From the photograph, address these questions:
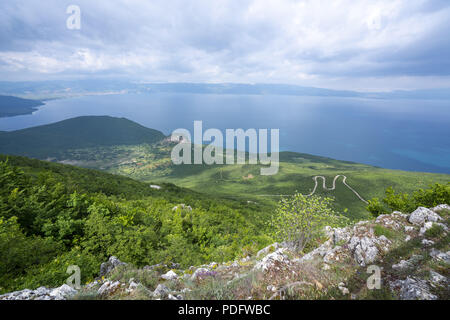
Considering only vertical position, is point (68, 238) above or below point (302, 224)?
above

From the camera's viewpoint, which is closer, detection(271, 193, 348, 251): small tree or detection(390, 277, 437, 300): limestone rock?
detection(390, 277, 437, 300): limestone rock

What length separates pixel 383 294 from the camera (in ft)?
18.0

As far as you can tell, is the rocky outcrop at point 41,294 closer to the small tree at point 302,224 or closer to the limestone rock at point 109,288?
the limestone rock at point 109,288

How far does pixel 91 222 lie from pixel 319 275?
12.3 m

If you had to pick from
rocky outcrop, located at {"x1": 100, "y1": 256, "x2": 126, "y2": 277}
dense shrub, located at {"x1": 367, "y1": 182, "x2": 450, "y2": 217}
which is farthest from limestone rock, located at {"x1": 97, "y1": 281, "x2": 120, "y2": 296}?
dense shrub, located at {"x1": 367, "y1": 182, "x2": 450, "y2": 217}

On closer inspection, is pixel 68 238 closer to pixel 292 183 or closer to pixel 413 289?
pixel 413 289

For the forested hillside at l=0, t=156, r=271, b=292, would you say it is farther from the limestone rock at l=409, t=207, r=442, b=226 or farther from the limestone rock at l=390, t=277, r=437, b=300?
the limestone rock at l=409, t=207, r=442, b=226

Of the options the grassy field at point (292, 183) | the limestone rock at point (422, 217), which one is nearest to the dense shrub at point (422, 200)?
the limestone rock at point (422, 217)

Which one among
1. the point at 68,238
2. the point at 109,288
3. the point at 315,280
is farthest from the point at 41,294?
the point at 315,280

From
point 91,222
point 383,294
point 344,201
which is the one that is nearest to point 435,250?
point 383,294
